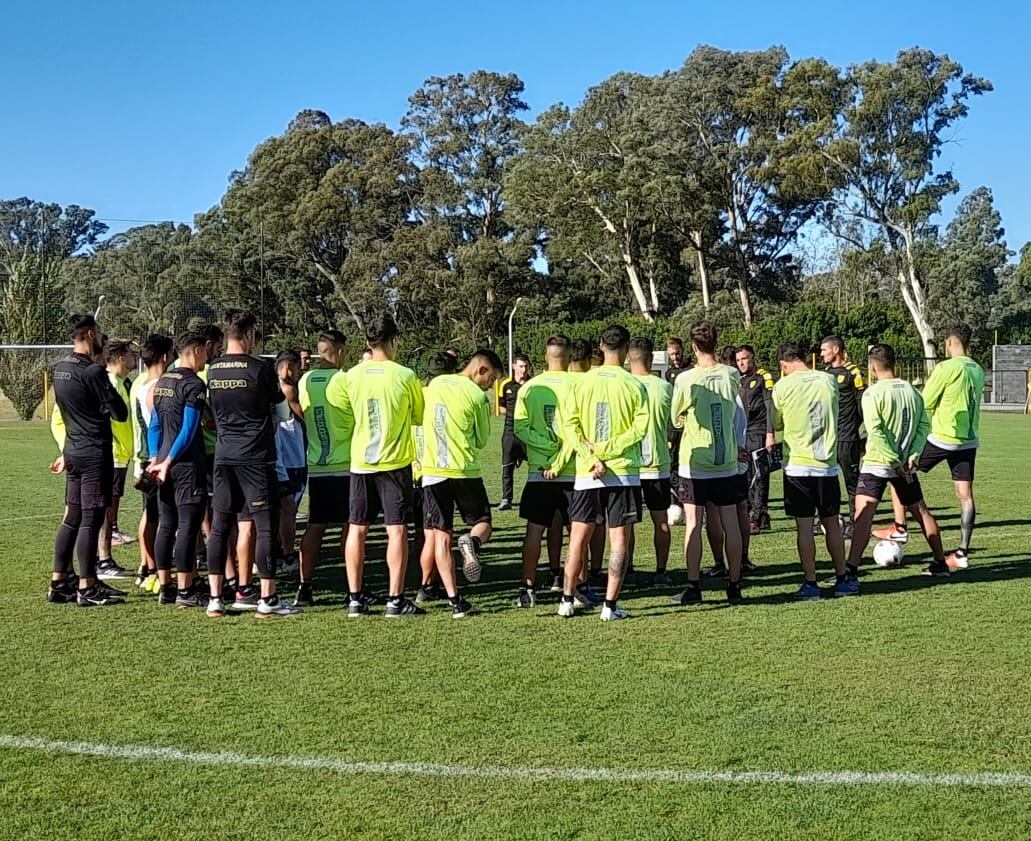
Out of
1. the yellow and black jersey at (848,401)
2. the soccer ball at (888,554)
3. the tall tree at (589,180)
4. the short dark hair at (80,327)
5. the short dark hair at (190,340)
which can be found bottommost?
the soccer ball at (888,554)

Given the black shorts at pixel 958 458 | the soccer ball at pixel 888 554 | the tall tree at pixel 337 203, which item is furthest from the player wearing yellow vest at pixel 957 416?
the tall tree at pixel 337 203

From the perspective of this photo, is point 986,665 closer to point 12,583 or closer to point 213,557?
point 213,557

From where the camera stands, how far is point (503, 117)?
63219 mm

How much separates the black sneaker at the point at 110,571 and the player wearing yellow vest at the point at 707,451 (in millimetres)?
5174

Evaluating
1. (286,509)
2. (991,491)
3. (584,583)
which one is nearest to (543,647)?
(584,583)

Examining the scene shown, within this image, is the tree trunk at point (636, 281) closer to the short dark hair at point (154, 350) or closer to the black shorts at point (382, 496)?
the short dark hair at point (154, 350)

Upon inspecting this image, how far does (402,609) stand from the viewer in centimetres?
850

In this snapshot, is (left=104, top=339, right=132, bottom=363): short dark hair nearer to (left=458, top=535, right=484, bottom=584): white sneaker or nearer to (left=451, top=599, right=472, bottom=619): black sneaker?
(left=458, top=535, right=484, bottom=584): white sneaker

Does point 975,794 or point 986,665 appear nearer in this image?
point 975,794

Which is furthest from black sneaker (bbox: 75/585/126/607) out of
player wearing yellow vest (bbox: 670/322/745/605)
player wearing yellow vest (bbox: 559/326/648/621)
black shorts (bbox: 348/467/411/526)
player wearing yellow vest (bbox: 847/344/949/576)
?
player wearing yellow vest (bbox: 847/344/949/576)

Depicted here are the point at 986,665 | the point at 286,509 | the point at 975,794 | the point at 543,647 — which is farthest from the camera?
the point at 286,509

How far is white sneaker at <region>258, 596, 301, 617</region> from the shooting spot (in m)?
8.49

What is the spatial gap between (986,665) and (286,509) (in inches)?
248

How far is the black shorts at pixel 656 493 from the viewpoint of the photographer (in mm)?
9633
